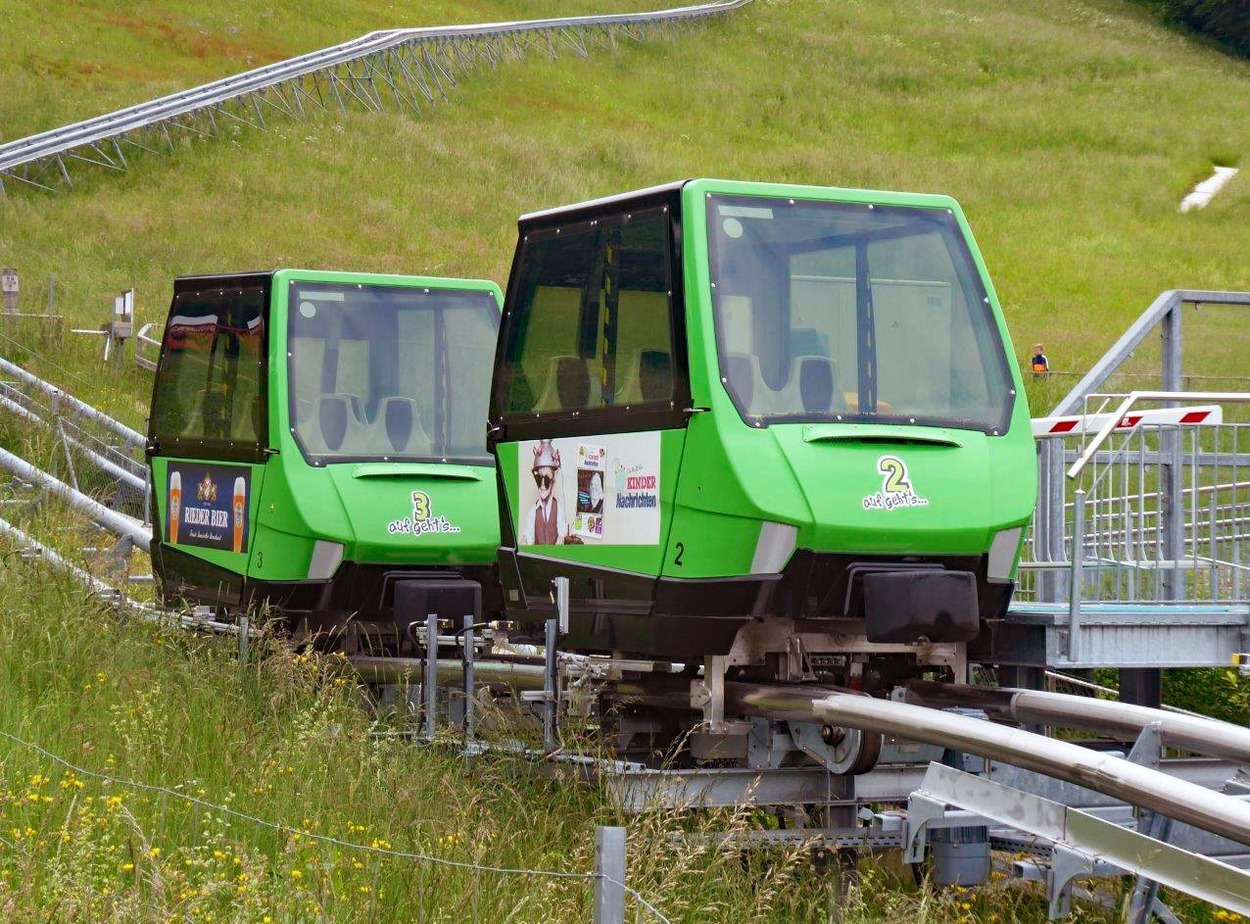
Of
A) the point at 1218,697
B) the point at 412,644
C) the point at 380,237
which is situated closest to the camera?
the point at 412,644

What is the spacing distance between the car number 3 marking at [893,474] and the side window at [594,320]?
100 centimetres

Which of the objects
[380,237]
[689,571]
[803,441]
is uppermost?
[380,237]

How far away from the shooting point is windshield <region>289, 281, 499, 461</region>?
11.8 meters

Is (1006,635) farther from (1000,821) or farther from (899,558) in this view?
(1000,821)

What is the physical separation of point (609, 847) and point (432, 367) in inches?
307

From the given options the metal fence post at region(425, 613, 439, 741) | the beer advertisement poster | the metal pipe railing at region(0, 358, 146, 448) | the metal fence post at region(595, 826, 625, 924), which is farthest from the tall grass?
the metal pipe railing at region(0, 358, 146, 448)

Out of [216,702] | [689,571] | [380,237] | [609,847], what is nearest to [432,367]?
[216,702]

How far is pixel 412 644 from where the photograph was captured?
11.6 metres

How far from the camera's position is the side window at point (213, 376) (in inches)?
470

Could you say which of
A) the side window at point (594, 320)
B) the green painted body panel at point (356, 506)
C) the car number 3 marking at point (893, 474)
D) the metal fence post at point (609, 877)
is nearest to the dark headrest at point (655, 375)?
the side window at point (594, 320)

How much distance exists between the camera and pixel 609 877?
462 cm

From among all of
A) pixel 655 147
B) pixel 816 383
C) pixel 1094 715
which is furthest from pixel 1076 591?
pixel 655 147

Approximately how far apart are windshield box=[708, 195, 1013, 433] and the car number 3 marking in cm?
25

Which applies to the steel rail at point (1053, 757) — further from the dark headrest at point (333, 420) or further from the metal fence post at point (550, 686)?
the dark headrest at point (333, 420)
